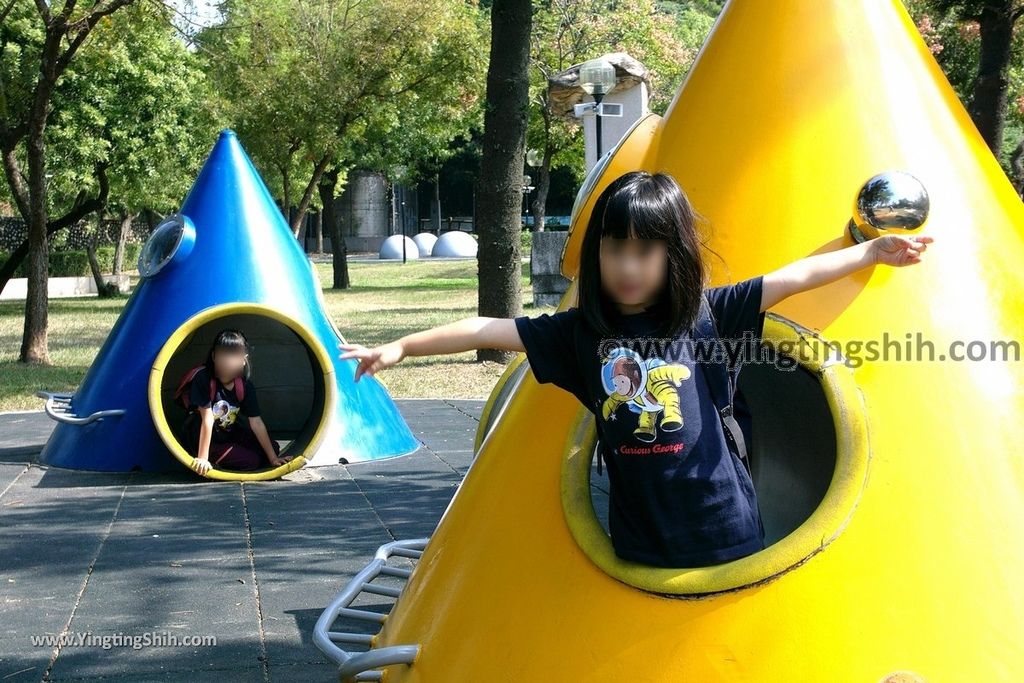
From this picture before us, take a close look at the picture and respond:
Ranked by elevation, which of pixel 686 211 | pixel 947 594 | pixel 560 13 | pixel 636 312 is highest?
pixel 560 13

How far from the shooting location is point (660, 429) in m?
2.32

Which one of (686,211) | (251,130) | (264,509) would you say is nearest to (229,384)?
(264,509)

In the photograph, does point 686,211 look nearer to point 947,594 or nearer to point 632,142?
point 947,594

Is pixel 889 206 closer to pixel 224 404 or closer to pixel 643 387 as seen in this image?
pixel 643 387

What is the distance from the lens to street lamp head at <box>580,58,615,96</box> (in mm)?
16234

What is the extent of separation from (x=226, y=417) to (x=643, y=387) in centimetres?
495

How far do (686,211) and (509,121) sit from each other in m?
9.55

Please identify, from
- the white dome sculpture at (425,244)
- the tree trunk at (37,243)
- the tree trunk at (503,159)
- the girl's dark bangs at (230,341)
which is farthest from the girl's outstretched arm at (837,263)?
the white dome sculpture at (425,244)

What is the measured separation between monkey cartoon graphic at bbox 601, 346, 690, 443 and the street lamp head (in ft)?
46.9

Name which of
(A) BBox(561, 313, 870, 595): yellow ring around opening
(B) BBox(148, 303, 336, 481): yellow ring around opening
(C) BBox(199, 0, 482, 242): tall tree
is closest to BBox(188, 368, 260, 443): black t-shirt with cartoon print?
(B) BBox(148, 303, 336, 481): yellow ring around opening

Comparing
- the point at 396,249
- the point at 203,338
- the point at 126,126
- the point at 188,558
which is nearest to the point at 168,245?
the point at 203,338

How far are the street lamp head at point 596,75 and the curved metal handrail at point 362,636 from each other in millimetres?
12539

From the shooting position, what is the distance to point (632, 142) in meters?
3.54

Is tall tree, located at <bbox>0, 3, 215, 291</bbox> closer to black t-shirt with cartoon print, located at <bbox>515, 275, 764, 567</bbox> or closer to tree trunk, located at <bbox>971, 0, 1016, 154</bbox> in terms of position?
tree trunk, located at <bbox>971, 0, 1016, 154</bbox>
